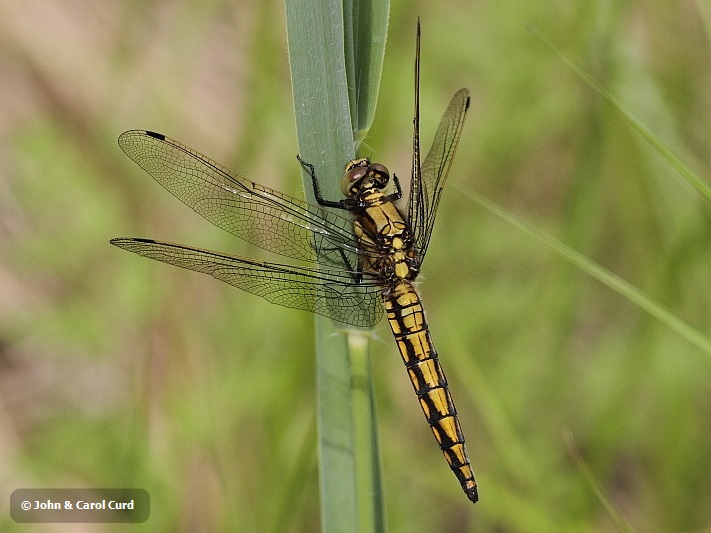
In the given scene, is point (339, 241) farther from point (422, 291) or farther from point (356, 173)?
point (422, 291)

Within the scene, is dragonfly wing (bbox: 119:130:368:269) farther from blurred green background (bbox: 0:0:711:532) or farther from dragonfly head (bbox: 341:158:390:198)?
blurred green background (bbox: 0:0:711:532)

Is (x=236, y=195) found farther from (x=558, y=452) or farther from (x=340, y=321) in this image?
(x=558, y=452)

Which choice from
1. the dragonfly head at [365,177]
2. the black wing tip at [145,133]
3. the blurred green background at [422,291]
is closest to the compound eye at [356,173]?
the dragonfly head at [365,177]

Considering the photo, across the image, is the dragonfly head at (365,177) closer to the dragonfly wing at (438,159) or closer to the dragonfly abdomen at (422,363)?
the dragonfly wing at (438,159)

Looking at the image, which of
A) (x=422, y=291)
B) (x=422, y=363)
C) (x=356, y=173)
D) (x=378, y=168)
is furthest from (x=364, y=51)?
(x=422, y=291)

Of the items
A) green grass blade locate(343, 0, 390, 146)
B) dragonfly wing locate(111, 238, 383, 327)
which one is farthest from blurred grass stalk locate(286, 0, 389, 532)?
dragonfly wing locate(111, 238, 383, 327)

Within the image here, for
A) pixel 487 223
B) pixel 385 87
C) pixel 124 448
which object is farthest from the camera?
pixel 487 223

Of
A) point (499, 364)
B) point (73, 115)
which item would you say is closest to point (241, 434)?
point (499, 364)
